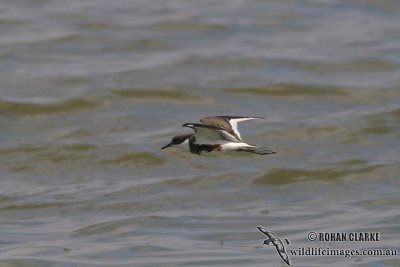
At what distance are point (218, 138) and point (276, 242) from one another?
1.06 metres

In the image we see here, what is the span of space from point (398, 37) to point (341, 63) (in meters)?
1.46

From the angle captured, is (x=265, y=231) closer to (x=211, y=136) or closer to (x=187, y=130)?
(x=211, y=136)

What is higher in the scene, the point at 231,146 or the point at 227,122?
the point at 227,122

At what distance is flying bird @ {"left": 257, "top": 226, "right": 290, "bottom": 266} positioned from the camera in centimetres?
930

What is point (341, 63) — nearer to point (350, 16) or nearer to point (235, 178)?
point (350, 16)

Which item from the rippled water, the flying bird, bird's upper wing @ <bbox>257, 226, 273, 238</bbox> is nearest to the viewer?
the flying bird

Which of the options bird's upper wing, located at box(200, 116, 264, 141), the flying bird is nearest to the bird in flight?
bird's upper wing, located at box(200, 116, 264, 141)

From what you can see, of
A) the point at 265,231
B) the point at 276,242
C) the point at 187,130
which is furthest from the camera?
the point at 187,130

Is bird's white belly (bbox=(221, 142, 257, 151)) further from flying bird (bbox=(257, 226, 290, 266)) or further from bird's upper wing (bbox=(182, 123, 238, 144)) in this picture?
flying bird (bbox=(257, 226, 290, 266))

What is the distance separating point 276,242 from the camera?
976 cm

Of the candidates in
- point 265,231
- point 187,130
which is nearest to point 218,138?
point 265,231

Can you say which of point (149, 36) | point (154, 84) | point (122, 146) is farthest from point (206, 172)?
point (149, 36)

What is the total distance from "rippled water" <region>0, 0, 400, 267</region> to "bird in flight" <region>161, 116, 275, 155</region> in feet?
2.72

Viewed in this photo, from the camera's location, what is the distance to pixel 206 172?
41.9ft
